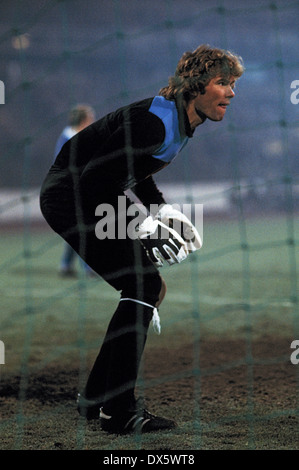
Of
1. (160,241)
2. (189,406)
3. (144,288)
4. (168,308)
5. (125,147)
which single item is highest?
(125,147)

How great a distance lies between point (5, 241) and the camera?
12.6 meters

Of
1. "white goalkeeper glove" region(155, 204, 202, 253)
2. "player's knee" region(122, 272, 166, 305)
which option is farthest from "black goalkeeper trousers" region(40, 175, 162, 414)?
"white goalkeeper glove" region(155, 204, 202, 253)

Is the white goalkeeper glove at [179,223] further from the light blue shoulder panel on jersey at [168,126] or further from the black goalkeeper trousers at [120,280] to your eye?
the light blue shoulder panel on jersey at [168,126]

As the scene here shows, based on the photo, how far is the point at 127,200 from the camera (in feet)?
9.34

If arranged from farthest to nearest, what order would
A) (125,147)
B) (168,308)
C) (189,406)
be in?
1. (168,308)
2. (189,406)
3. (125,147)

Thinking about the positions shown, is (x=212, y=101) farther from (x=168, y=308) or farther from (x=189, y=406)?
(x=168, y=308)

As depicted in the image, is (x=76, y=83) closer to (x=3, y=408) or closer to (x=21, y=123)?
(x=21, y=123)

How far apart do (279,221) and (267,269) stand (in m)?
8.14

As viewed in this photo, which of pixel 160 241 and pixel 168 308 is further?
pixel 168 308

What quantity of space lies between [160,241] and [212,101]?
2.19 ft

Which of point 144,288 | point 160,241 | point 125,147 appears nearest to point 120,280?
point 144,288

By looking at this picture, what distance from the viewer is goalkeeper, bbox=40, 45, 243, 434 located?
2635 mm

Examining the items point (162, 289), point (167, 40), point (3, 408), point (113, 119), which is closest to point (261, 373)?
point (162, 289)

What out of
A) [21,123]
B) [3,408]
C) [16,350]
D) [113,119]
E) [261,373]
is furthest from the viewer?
[21,123]
